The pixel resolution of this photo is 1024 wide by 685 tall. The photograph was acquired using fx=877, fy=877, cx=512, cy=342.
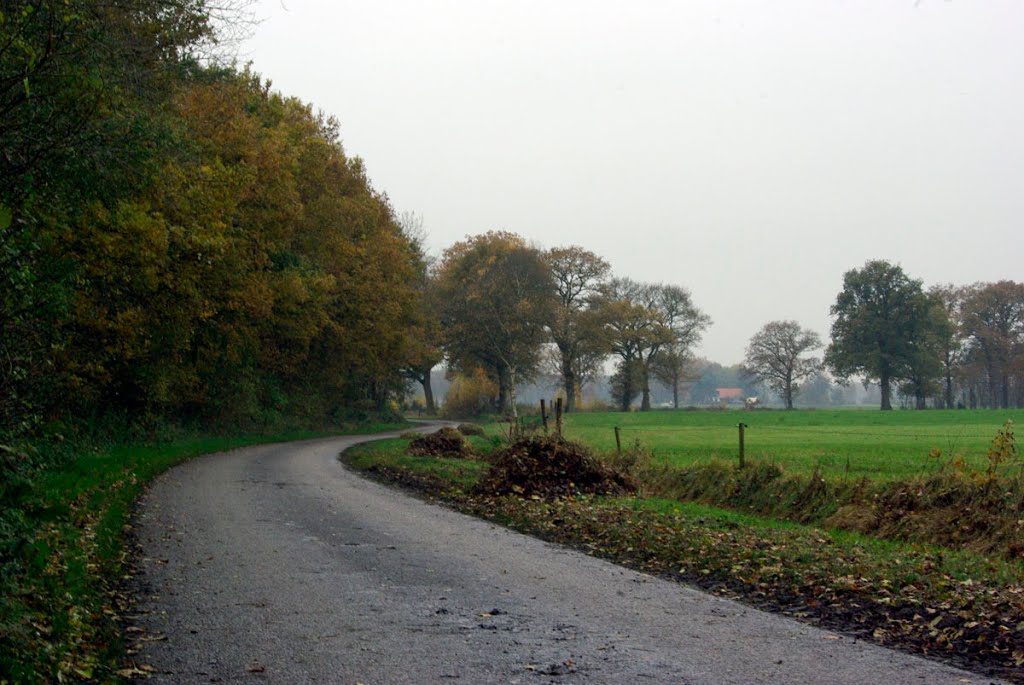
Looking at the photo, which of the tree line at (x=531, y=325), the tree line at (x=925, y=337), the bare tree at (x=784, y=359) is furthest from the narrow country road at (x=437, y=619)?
the bare tree at (x=784, y=359)

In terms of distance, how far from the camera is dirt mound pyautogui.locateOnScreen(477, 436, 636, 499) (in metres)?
17.9

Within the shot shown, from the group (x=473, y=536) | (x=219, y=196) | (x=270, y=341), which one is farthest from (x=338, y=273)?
(x=473, y=536)

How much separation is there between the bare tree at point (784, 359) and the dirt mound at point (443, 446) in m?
90.4

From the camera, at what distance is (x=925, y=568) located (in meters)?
9.90

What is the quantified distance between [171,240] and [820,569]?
19442mm

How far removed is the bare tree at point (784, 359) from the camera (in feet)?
371

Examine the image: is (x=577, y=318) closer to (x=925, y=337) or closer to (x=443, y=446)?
(x=925, y=337)

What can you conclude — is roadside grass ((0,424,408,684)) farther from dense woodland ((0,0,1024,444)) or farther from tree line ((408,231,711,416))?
tree line ((408,231,711,416))

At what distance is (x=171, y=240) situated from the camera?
23.6 meters

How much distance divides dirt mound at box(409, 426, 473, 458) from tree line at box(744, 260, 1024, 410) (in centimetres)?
6754

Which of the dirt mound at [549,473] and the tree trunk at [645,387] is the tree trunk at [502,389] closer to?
the tree trunk at [645,387]

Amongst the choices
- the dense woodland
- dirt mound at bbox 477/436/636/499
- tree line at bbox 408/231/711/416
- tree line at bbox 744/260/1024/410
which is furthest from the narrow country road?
tree line at bbox 744/260/1024/410

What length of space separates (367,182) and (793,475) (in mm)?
34740

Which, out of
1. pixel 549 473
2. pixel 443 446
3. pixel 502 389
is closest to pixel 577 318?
pixel 502 389
